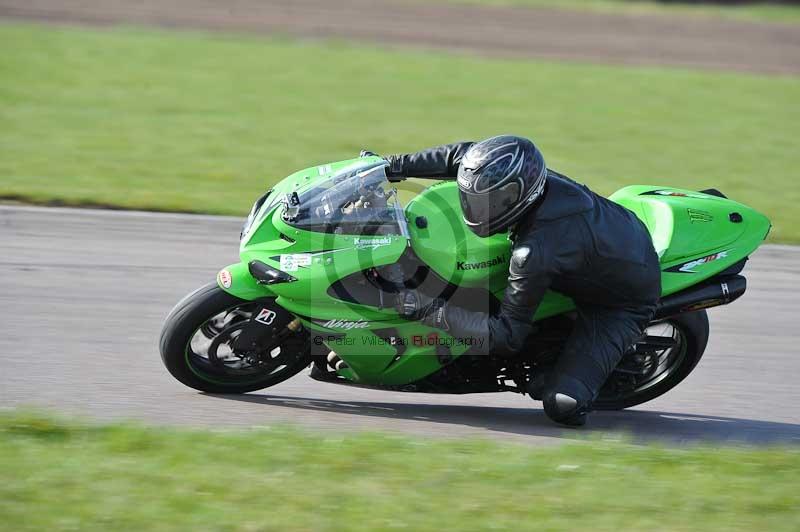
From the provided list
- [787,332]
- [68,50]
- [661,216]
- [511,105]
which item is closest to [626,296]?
[661,216]

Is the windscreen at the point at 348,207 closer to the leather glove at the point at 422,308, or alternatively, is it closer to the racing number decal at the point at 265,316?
the leather glove at the point at 422,308

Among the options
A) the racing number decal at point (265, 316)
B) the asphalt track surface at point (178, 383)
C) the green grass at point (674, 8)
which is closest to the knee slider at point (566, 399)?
the asphalt track surface at point (178, 383)

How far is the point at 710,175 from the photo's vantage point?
1102 centimetres

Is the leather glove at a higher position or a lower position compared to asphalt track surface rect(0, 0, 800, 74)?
lower

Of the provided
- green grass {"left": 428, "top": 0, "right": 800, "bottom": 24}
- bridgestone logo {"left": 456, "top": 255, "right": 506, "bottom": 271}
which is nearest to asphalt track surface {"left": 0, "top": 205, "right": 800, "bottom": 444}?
bridgestone logo {"left": 456, "top": 255, "right": 506, "bottom": 271}

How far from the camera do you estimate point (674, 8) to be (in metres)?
25.6

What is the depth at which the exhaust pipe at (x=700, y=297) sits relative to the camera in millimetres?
5148

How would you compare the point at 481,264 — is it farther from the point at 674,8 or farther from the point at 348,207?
the point at 674,8

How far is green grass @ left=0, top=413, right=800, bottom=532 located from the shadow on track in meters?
0.59

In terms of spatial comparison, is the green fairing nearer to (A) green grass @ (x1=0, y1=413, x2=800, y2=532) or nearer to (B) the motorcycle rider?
(B) the motorcycle rider

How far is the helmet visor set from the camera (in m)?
4.59

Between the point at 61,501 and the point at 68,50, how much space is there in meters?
12.9

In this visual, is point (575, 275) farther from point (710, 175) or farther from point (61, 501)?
point (710, 175)

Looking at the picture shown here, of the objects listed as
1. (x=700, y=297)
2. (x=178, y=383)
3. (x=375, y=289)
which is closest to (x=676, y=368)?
(x=700, y=297)
